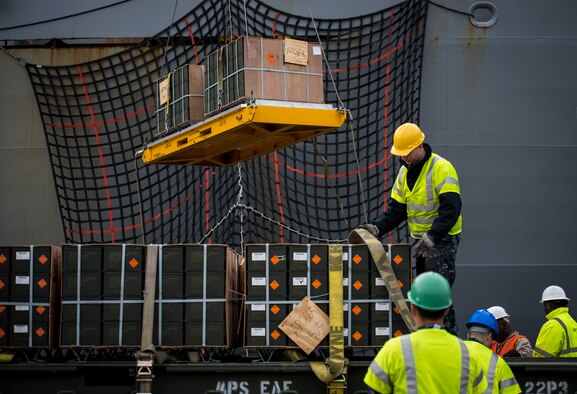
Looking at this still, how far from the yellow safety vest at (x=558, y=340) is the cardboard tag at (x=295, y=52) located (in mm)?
3263

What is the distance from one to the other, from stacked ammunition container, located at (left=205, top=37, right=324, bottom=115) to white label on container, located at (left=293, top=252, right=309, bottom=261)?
54.6 inches

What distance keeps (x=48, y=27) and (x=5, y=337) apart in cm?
543

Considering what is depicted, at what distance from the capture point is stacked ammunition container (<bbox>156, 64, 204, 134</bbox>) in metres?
9.32

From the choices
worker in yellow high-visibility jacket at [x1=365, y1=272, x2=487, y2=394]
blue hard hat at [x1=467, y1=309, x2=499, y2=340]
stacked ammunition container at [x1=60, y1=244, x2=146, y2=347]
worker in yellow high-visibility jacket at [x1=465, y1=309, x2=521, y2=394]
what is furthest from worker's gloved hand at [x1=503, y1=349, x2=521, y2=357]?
worker in yellow high-visibility jacket at [x1=365, y1=272, x2=487, y2=394]

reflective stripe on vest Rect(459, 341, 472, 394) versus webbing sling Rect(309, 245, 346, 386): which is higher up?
reflective stripe on vest Rect(459, 341, 472, 394)

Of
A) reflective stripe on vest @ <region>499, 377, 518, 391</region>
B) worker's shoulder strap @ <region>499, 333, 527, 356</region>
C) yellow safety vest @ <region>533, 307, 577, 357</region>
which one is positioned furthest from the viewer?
worker's shoulder strap @ <region>499, 333, 527, 356</region>

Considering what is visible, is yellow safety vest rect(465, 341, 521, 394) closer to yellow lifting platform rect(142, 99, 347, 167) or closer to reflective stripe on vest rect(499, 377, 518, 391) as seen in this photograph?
reflective stripe on vest rect(499, 377, 518, 391)

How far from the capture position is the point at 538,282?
1159 cm

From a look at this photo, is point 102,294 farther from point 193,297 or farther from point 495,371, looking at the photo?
point 495,371

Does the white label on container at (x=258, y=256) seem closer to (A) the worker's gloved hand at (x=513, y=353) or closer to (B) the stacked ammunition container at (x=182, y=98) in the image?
(B) the stacked ammunition container at (x=182, y=98)

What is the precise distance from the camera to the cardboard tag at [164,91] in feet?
32.0

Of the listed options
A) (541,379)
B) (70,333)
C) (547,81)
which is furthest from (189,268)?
(547,81)

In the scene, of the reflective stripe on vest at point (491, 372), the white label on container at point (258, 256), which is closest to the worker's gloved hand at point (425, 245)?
the white label on container at point (258, 256)

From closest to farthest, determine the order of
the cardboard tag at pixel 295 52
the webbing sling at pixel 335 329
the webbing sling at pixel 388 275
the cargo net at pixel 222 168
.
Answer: the webbing sling at pixel 335 329 < the webbing sling at pixel 388 275 < the cardboard tag at pixel 295 52 < the cargo net at pixel 222 168
